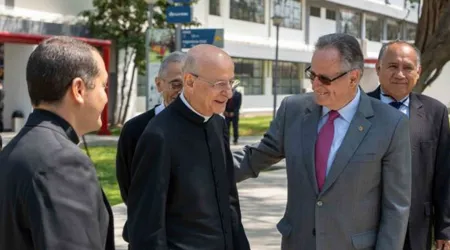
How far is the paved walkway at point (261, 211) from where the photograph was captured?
8.21 metres

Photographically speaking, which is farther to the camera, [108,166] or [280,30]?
[280,30]

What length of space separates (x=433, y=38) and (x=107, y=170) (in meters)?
8.73

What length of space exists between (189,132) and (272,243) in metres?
4.99

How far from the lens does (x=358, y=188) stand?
3371mm

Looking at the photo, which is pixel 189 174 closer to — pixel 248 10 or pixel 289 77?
pixel 248 10

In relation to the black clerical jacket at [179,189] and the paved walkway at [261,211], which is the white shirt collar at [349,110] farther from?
the paved walkway at [261,211]

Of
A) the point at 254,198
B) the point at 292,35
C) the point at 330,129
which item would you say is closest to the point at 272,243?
the point at 254,198

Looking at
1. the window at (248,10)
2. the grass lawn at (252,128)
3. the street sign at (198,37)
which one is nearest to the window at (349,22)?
the window at (248,10)

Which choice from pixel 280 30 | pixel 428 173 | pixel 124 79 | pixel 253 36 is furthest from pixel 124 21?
pixel 428 173

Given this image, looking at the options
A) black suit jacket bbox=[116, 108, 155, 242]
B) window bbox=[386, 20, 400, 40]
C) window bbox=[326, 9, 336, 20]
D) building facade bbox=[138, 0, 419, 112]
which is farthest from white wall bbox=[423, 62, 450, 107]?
black suit jacket bbox=[116, 108, 155, 242]

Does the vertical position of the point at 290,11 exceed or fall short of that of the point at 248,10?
it exceeds it

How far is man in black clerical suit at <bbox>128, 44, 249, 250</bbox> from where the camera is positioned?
3.13 m

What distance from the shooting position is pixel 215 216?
3.25 metres

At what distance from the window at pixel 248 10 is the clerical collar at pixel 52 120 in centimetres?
3389
